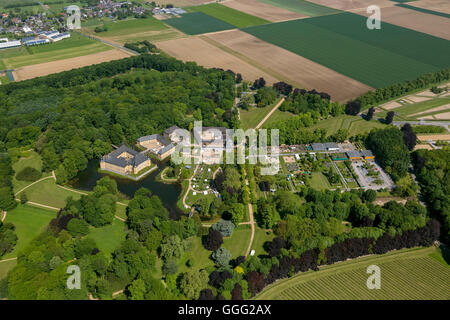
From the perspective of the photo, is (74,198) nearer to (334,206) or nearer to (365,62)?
(334,206)

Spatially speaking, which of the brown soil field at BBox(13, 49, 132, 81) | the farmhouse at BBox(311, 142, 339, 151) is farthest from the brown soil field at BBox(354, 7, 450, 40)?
the brown soil field at BBox(13, 49, 132, 81)

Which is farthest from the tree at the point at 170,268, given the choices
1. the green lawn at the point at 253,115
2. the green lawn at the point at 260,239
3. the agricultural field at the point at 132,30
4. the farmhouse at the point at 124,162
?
the agricultural field at the point at 132,30

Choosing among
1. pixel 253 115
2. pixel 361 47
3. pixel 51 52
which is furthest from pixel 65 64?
pixel 361 47

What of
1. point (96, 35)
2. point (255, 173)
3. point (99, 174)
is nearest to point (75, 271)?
point (99, 174)

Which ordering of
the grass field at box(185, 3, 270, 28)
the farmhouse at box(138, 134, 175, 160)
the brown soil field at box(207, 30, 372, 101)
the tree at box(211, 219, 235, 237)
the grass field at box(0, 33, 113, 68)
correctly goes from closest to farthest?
the tree at box(211, 219, 235, 237), the farmhouse at box(138, 134, 175, 160), the brown soil field at box(207, 30, 372, 101), the grass field at box(0, 33, 113, 68), the grass field at box(185, 3, 270, 28)

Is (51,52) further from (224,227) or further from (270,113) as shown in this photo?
(224,227)

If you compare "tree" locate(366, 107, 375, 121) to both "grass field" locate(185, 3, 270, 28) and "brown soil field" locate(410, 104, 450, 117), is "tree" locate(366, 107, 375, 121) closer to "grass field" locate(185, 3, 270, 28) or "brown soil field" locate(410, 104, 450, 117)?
"brown soil field" locate(410, 104, 450, 117)
